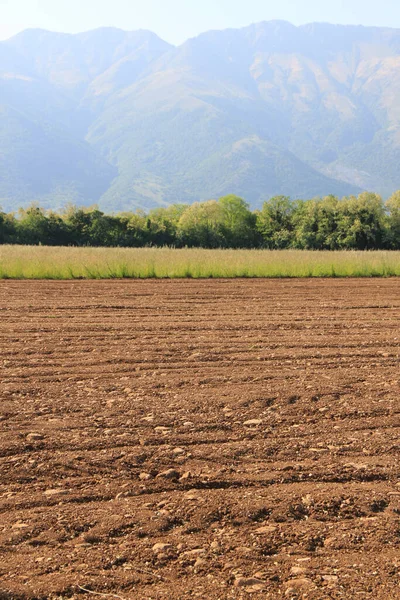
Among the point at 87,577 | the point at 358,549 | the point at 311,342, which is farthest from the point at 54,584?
the point at 311,342

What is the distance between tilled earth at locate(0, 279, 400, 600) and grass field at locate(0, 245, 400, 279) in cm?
860

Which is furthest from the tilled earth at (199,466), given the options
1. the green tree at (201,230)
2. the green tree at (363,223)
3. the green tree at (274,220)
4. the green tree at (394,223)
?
the green tree at (274,220)

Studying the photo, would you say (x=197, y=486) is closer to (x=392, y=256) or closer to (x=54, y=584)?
(x=54, y=584)

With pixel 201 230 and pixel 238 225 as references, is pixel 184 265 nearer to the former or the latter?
pixel 201 230

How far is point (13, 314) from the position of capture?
10711mm

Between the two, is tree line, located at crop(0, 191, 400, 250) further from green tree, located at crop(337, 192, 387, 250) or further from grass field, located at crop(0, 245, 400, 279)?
grass field, located at crop(0, 245, 400, 279)

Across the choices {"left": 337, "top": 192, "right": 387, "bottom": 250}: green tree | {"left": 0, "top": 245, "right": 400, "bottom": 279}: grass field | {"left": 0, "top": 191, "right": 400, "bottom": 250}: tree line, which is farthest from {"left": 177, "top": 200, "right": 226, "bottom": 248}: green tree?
{"left": 0, "top": 245, "right": 400, "bottom": 279}: grass field

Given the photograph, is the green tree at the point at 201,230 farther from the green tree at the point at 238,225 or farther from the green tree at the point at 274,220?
the green tree at the point at 274,220

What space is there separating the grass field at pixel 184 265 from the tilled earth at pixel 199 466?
28.2 ft

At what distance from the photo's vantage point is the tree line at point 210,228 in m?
36.9

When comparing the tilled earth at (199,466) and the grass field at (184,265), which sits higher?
the grass field at (184,265)

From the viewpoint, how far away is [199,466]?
4.36 meters

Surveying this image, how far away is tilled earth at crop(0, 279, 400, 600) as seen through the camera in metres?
3.20

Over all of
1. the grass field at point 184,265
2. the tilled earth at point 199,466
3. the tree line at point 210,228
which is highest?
the tree line at point 210,228
